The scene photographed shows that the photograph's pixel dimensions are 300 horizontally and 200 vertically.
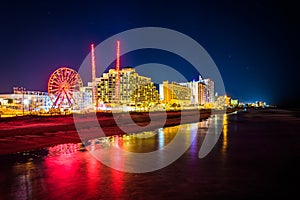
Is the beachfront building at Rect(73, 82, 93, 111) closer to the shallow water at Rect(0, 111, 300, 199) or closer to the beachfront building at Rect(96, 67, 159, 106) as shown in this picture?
the beachfront building at Rect(96, 67, 159, 106)

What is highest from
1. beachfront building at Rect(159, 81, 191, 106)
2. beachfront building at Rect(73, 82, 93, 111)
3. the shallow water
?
beachfront building at Rect(159, 81, 191, 106)

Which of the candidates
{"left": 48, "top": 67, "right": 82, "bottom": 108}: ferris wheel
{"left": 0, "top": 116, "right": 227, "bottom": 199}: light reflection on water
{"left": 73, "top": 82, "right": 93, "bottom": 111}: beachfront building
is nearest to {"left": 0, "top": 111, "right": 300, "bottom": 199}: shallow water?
{"left": 0, "top": 116, "right": 227, "bottom": 199}: light reflection on water

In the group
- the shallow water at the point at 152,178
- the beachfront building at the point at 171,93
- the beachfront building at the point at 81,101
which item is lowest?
the shallow water at the point at 152,178

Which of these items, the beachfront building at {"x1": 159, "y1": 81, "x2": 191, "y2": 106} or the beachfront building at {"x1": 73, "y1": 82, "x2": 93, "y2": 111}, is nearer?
the beachfront building at {"x1": 73, "y1": 82, "x2": 93, "y2": 111}

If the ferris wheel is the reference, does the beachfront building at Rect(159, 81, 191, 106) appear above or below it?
above

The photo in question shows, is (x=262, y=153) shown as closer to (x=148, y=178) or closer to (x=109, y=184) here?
(x=148, y=178)

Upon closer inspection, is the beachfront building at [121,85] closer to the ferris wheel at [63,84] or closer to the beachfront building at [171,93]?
the beachfront building at [171,93]

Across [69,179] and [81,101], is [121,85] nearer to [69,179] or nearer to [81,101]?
[81,101]

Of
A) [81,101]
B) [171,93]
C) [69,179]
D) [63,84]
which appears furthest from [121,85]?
[69,179]

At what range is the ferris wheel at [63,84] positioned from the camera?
4412 centimetres

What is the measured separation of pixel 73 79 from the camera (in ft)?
152

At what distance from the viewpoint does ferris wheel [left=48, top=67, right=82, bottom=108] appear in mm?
44125

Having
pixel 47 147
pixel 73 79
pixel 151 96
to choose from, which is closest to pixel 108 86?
pixel 151 96

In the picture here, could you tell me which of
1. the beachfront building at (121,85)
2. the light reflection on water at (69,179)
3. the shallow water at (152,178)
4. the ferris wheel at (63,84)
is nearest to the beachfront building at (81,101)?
the ferris wheel at (63,84)
